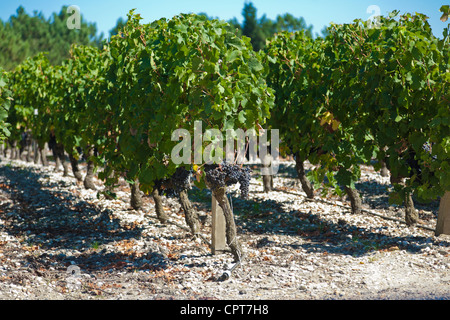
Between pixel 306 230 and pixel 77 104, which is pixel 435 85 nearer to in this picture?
pixel 306 230

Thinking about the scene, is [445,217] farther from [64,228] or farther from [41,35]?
[41,35]

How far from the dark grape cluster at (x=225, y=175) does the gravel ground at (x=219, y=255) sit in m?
0.95

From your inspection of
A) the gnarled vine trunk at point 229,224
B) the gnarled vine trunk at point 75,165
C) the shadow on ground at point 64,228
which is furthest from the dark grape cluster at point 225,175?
the gnarled vine trunk at point 75,165

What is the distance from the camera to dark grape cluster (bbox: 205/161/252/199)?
221 inches

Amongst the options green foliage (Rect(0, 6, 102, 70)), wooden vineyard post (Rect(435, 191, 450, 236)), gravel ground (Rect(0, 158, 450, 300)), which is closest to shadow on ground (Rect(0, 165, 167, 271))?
gravel ground (Rect(0, 158, 450, 300))

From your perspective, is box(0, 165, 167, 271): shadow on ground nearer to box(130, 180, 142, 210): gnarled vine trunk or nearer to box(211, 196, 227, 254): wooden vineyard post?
box(130, 180, 142, 210): gnarled vine trunk

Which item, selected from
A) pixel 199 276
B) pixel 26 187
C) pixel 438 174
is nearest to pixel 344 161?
pixel 438 174

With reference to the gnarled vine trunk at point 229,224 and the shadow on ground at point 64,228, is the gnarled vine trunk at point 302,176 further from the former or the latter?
the gnarled vine trunk at point 229,224

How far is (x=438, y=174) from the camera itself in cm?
631

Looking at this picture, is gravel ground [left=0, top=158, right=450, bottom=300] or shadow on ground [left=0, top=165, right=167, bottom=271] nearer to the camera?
gravel ground [left=0, top=158, right=450, bottom=300]

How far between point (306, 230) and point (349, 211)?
4.65ft

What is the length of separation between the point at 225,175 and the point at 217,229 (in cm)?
101

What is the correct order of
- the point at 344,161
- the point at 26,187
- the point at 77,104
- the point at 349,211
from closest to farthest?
the point at 344,161 < the point at 349,211 < the point at 77,104 < the point at 26,187

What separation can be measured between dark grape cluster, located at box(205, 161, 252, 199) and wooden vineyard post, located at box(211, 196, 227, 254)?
0.66m
